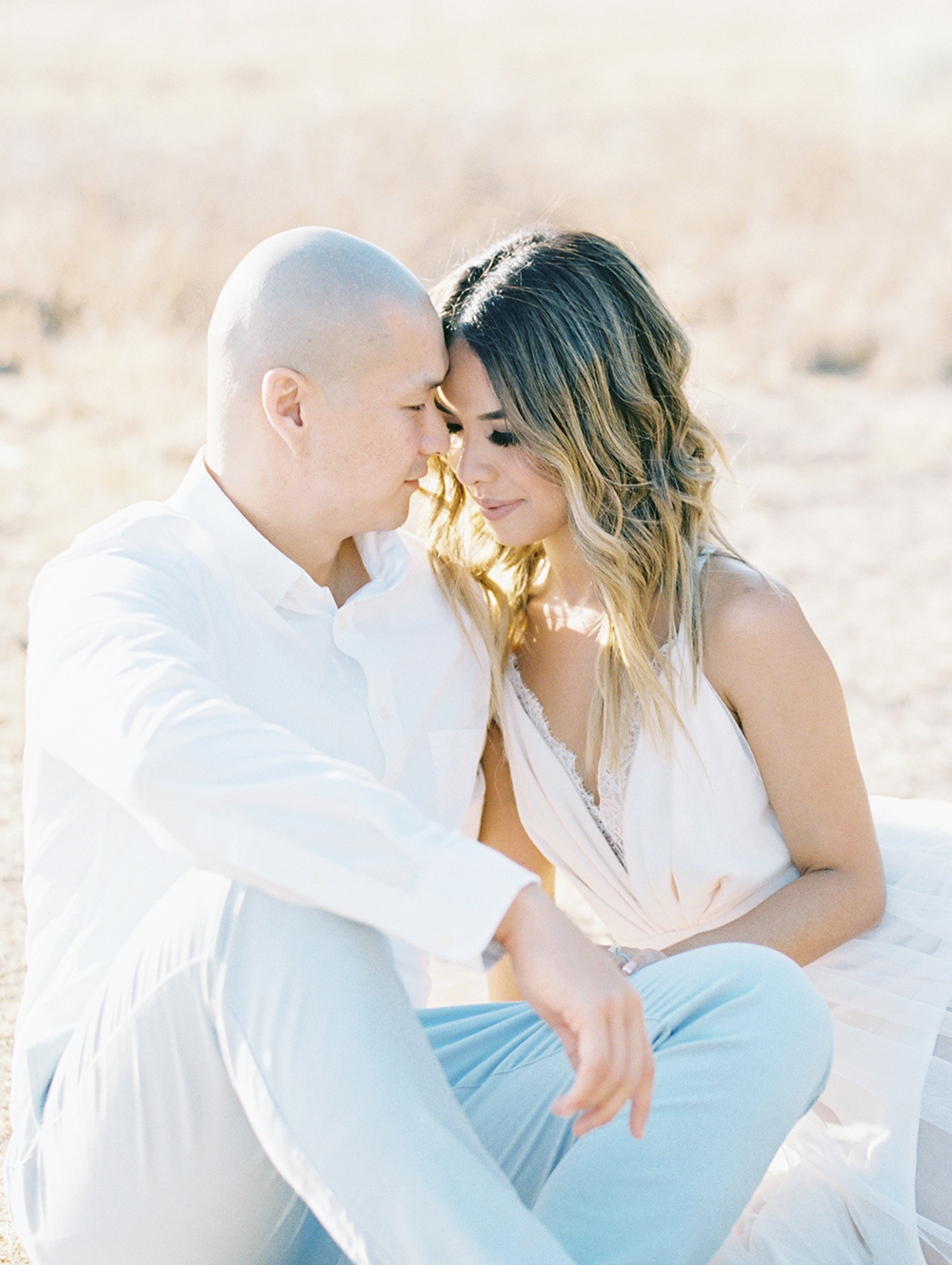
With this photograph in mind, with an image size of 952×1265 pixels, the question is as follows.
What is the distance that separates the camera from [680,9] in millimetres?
33219

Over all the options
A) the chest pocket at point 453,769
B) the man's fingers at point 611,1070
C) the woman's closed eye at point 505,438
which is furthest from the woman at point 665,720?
the man's fingers at point 611,1070

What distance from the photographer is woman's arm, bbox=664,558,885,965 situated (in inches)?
89.4

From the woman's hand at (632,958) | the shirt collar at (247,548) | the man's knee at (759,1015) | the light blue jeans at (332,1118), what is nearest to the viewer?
the light blue jeans at (332,1118)

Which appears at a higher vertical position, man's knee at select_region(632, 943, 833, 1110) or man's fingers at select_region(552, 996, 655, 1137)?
man's fingers at select_region(552, 996, 655, 1137)

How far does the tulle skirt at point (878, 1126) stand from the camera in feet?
6.44

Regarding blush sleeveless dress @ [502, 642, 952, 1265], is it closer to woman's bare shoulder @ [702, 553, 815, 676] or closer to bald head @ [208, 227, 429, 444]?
woman's bare shoulder @ [702, 553, 815, 676]

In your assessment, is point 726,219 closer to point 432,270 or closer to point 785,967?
point 432,270

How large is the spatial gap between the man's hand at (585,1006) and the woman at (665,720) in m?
0.53

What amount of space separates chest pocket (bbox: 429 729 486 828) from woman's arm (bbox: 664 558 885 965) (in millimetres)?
468

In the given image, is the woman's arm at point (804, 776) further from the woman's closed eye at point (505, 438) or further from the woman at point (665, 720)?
the woman's closed eye at point (505, 438)

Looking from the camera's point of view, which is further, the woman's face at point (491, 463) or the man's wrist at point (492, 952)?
the woman's face at point (491, 463)

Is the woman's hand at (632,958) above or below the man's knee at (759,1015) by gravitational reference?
below

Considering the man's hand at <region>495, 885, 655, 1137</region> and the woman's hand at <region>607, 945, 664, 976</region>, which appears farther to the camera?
the woman's hand at <region>607, 945, 664, 976</region>

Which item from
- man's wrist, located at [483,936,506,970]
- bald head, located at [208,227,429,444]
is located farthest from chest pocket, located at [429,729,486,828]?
man's wrist, located at [483,936,506,970]
